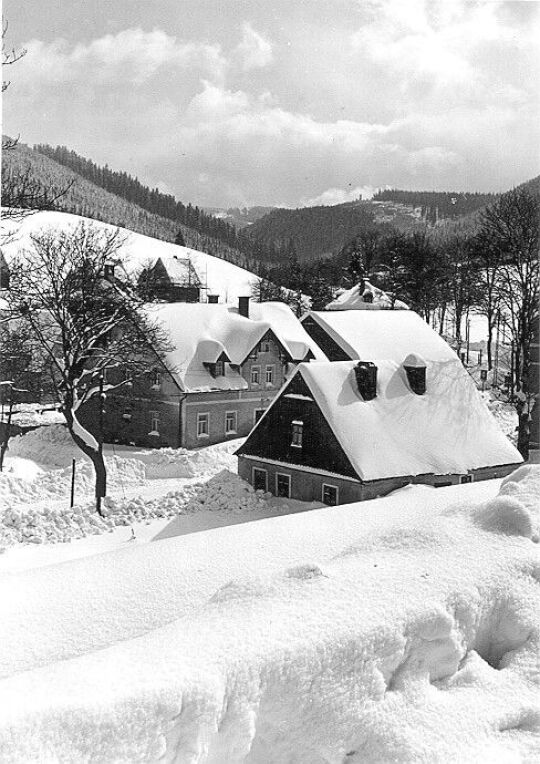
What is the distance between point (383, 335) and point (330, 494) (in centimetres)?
1191

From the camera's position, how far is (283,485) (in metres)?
14.4

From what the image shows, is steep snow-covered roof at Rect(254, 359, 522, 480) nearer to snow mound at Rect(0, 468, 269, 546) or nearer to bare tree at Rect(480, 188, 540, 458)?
bare tree at Rect(480, 188, 540, 458)

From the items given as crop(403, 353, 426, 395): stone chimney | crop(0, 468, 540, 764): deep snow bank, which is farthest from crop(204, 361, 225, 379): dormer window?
crop(0, 468, 540, 764): deep snow bank

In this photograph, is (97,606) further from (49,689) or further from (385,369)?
(385,369)

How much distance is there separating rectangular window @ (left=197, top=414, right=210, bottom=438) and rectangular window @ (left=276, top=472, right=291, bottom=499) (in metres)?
7.52

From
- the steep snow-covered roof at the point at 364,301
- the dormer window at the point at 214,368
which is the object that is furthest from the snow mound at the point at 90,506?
the steep snow-covered roof at the point at 364,301

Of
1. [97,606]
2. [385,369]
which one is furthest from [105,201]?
[97,606]

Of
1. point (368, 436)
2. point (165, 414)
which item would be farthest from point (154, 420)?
point (368, 436)

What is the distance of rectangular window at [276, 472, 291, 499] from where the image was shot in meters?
14.3

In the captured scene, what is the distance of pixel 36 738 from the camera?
2.70 m

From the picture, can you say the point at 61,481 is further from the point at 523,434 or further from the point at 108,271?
the point at 523,434

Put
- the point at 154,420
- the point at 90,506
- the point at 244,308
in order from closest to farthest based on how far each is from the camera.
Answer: the point at 90,506 < the point at 154,420 < the point at 244,308

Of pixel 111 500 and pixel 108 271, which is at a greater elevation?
pixel 108 271

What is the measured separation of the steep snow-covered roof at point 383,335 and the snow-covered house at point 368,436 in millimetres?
5183
